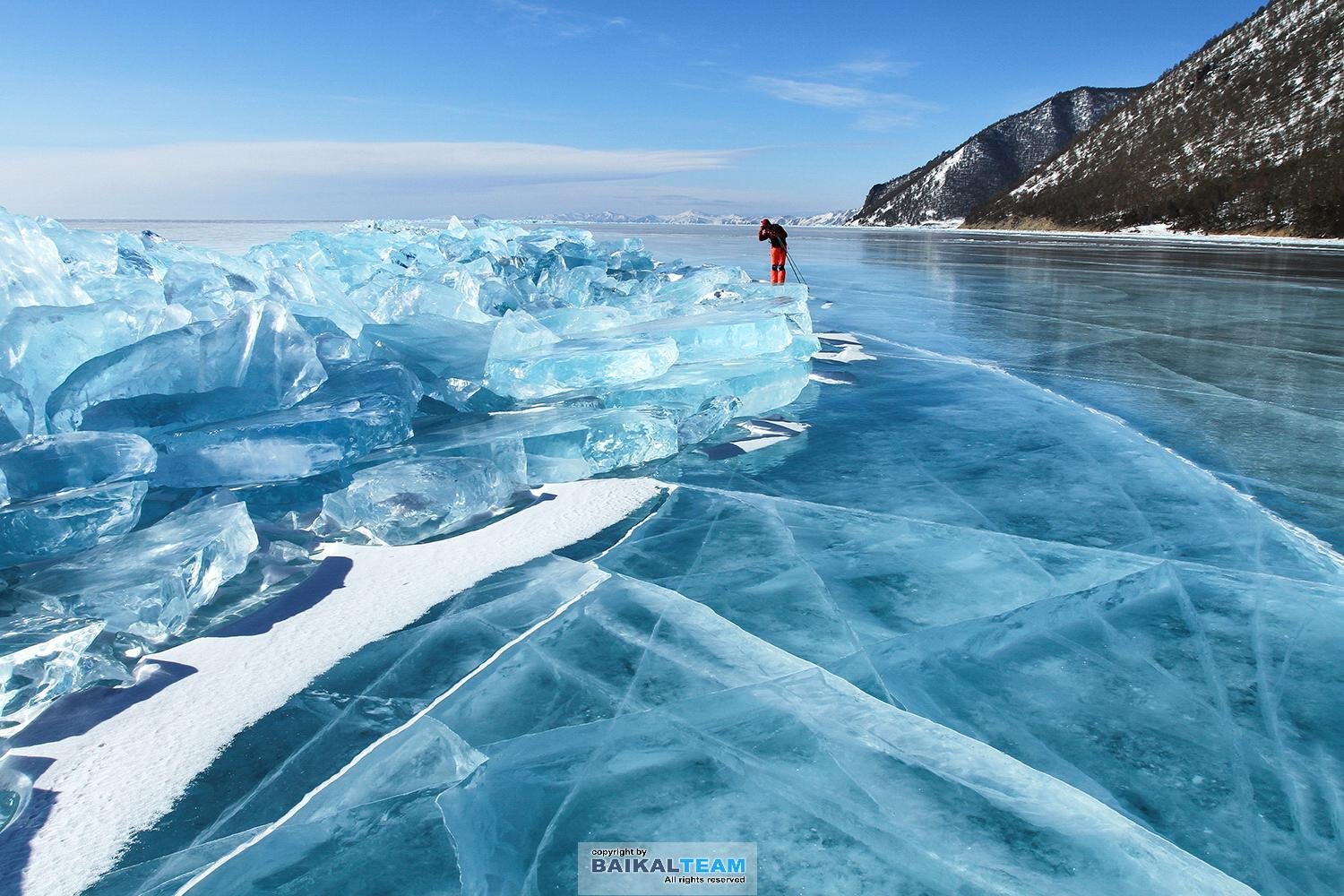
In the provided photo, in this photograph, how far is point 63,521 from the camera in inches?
81.4

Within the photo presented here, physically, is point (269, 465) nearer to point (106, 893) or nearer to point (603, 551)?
point (603, 551)

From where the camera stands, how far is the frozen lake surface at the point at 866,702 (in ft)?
3.76

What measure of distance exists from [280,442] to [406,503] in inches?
23.2

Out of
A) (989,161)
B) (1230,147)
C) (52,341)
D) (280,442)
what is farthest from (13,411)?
(989,161)

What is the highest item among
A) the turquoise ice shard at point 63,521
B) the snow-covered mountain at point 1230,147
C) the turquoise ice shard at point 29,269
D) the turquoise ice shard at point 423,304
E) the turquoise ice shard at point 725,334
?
the snow-covered mountain at point 1230,147

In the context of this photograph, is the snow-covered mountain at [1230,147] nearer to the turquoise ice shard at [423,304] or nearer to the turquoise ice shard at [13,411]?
the turquoise ice shard at [423,304]

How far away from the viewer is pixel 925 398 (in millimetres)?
3967

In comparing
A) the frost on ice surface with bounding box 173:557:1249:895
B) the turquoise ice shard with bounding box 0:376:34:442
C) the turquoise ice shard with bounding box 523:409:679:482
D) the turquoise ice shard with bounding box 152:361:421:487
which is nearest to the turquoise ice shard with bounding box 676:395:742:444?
the turquoise ice shard with bounding box 523:409:679:482

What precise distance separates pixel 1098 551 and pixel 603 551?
133 cm

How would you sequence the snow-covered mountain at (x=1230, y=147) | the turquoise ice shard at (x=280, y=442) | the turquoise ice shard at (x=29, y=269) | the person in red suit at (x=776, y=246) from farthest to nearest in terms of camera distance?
1. the snow-covered mountain at (x=1230, y=147)
2. the person in red suit at (x=776, y=246)
3. the turquoise ice shard at (x=29, y=269)
4. the turquoise ice shard at (x=280, y=442)

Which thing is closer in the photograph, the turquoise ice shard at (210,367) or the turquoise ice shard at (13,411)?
the turquoise ice shard at (13,411)

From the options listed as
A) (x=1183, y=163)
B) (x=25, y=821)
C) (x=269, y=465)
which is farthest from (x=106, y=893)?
(x=1183, y=163)

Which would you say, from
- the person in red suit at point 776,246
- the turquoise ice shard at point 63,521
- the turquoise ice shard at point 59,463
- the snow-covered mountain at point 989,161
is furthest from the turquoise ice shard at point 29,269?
the snow-covered mountain at point 989,161

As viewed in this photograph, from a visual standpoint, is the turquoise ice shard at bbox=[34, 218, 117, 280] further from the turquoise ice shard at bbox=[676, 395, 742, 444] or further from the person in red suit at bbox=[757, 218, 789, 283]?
the person in red suit at bbox=[757, 218, 789, 283]
